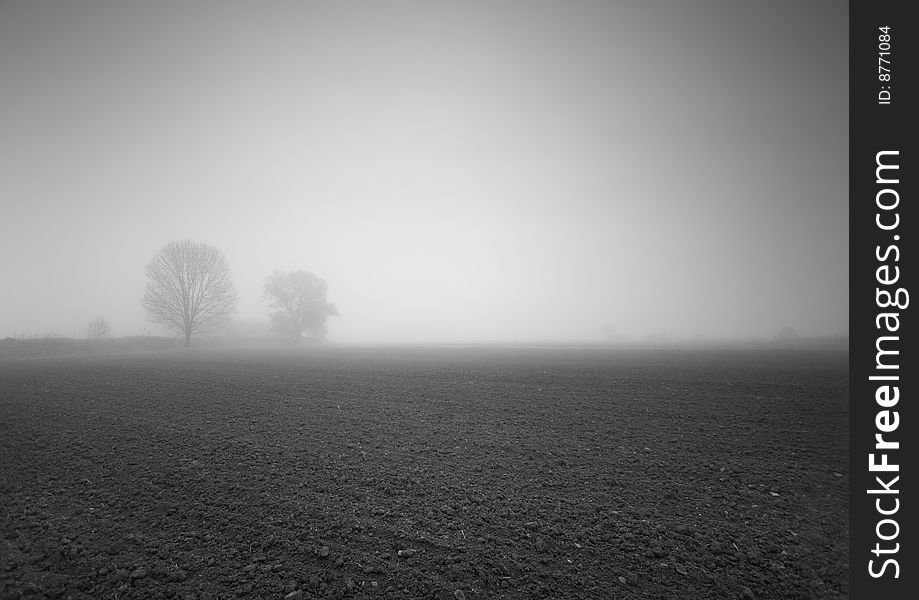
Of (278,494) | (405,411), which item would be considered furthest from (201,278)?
(278,494)

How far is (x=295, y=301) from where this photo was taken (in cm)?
5616

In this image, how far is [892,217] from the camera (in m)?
7.37

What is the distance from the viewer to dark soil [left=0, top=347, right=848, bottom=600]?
11.8ft

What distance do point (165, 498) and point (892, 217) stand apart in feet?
46.2

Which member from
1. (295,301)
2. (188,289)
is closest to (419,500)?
(188,289)

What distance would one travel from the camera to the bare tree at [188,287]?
122 ft

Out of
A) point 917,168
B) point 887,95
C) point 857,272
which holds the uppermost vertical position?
point 887,95

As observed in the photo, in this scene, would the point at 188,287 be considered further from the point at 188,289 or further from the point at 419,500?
the point at 419,500

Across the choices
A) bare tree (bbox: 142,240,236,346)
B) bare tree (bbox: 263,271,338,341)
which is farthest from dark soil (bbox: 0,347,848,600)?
bare tree (bbox: 263,271,338,341)

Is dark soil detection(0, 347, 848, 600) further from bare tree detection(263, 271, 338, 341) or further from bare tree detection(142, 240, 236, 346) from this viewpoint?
bare tree detection(263, 271, 338, 341)

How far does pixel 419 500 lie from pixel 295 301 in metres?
56.9

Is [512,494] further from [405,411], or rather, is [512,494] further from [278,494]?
[405,411]

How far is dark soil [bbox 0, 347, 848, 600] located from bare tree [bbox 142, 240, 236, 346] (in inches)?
1264

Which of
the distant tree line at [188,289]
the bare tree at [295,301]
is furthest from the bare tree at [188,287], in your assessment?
the bare tree at [295,301]
